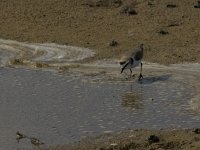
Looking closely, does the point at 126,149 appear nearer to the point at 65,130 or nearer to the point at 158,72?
the point at 65,130

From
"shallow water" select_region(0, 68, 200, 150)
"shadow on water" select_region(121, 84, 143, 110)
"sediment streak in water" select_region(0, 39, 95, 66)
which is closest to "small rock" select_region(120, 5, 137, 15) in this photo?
"sediment streak in water" select_region(0, 39, 95, 66)

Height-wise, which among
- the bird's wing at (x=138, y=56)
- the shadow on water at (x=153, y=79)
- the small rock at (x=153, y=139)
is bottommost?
the small rock at (x=153, y=139)

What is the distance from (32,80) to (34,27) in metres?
8.20

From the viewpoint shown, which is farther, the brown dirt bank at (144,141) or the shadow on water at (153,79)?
the shadow on water at (153,79)

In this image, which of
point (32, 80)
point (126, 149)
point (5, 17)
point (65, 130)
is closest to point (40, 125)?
point (65, 130)

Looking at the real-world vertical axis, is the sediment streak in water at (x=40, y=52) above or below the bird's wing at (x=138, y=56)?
below

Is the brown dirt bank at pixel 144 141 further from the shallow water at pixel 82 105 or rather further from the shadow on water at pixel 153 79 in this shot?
the shadow on water at pixel 153 79

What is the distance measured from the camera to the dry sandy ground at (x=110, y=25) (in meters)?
20.5

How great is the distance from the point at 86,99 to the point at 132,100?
950mm

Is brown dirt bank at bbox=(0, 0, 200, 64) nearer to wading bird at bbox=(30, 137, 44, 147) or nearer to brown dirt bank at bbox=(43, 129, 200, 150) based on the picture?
brown dirt bank at bbox=(43, 129, 200, 150)

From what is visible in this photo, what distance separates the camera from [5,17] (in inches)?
1037

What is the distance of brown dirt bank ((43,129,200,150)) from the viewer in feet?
36.1

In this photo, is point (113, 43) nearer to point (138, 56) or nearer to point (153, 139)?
point (138, 56)

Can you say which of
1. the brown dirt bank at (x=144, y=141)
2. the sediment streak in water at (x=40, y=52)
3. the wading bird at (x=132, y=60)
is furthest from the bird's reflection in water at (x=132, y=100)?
the sediment streak in water at (x=40, y=52)
